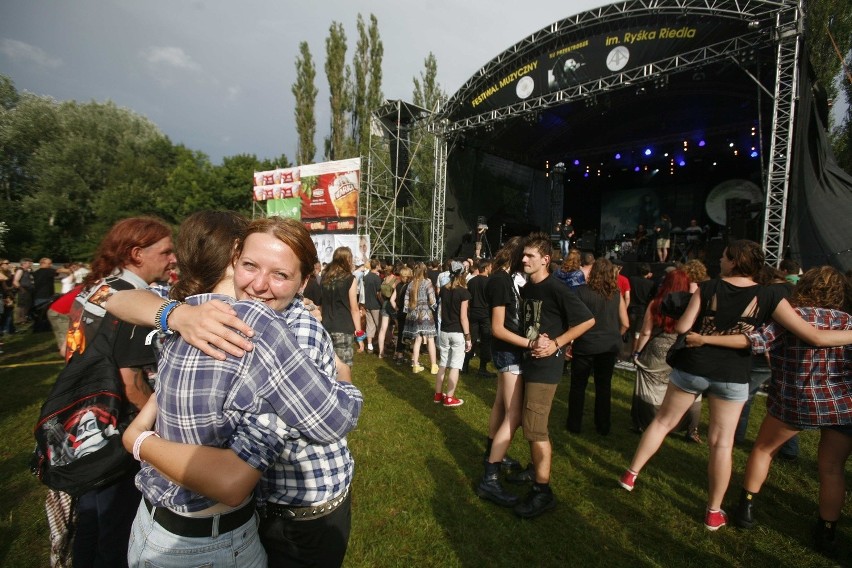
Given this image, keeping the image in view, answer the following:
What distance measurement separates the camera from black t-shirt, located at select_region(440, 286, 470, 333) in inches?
222

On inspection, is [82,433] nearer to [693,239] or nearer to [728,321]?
[728,321]

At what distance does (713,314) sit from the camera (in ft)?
9.80

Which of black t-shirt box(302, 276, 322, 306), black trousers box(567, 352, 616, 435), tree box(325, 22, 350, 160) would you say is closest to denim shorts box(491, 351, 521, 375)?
black trousers box(567, 352, 616, 435)

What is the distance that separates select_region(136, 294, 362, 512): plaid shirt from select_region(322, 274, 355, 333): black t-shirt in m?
4.20

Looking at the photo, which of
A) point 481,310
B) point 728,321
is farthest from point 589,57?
point 728,321

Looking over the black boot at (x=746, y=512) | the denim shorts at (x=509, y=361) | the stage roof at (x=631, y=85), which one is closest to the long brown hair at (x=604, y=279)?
the denim shorts at (x=509, y=361)

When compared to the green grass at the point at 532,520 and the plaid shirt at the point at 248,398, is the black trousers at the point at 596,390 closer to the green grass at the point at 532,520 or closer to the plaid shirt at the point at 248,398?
the green grass at the point at 532,520

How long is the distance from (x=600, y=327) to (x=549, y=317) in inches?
77.6

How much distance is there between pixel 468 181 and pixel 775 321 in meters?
15.2

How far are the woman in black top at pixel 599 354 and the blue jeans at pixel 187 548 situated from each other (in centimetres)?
419

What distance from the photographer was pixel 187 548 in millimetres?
1082

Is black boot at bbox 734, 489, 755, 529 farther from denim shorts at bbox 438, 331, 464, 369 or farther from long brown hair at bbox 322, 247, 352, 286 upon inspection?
long brown hair at bbox 322, 247, 352, 286

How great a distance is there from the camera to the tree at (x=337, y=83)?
2594 centimetres

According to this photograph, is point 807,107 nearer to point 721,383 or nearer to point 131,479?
point 721,383
